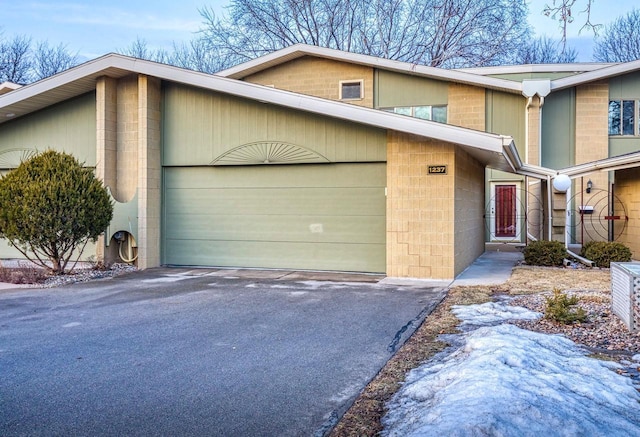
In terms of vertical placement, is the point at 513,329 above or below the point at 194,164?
below

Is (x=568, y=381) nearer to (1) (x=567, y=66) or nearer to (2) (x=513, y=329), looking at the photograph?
(2) (x=513, y=329)

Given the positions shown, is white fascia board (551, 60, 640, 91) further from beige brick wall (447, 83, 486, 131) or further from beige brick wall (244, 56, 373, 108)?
beige brick wall (244, 56, 373, 108)

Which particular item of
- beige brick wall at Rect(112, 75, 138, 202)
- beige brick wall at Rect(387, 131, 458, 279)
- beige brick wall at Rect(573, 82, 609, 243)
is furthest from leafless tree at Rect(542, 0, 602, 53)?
beige brick wall at Rect(573, 82, 609, 243)

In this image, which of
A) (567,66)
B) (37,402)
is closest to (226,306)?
(37,402)

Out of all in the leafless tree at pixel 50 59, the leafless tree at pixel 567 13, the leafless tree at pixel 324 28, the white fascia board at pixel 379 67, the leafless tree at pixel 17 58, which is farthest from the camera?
the leafless tree at pixel 50 59

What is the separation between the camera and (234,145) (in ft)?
38.4

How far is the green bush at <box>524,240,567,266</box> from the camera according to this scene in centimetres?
1232

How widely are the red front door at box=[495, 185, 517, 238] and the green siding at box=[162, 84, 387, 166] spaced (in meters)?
8.70

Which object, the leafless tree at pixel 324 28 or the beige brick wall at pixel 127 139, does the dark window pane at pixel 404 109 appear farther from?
the beige brick wall at pixel 127 139

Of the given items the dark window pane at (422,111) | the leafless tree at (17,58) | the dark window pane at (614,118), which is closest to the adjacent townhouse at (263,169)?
the dark window pane at (422,111)

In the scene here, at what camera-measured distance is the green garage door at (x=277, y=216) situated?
10992 mm

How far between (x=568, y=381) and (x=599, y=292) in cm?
Result: 507

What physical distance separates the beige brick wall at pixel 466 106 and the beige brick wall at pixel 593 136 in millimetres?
3181

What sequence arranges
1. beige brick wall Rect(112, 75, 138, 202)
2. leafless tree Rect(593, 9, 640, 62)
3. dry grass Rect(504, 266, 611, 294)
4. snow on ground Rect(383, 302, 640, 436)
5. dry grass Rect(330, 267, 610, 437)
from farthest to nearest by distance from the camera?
leafless tree Rect(593, 9, 640, 62) < beige brick wall Rect(112, 75, 138, 202) < dry grass Rect(504, 266, 611, 294) < dry grass Rect(330, 267, 610, 437) < snow on ground Rect(383, 302, 640, 436)
